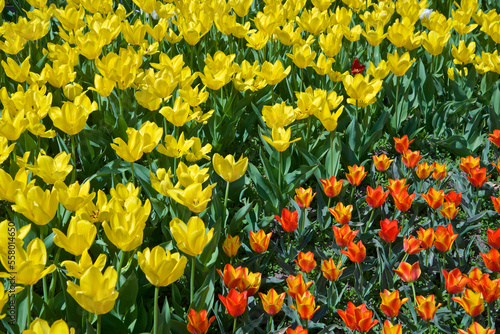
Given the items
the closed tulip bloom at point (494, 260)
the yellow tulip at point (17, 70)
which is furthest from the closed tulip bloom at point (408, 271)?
the yellow tulip at point (17, 70)

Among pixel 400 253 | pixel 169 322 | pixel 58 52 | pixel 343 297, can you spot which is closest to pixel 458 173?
pixel 400 253

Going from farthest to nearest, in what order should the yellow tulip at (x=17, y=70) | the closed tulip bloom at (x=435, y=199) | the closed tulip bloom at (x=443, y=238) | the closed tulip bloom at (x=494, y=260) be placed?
1. the yellow tulip at (x=17, y=70)
2. the closed tulip bloom at (x=435, y=199)
3. the closed tulip bloom at (x=443, y=238)
4. the closed tulip bloom at (x=494, y=260)

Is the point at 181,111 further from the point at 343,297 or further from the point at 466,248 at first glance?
the point at 466,248

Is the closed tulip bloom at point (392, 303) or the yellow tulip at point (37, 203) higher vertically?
the yellow tulip at point (37, 203)

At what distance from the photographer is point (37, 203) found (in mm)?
1619

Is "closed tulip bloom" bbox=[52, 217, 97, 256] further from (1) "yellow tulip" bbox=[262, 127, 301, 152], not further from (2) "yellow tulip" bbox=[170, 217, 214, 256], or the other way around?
(1) "yellow tulip" bbox=[262, 127, 301, 152]

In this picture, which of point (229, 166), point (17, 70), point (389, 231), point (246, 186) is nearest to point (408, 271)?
point (389, 231)

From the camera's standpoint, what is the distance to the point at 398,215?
8.21 ft

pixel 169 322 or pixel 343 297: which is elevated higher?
pixel 169 322

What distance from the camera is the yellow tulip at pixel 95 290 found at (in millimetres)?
1313

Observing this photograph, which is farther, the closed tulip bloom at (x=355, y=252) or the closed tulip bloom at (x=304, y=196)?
the closed tulip bloom at (x=304, y=196)

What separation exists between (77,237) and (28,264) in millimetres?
170

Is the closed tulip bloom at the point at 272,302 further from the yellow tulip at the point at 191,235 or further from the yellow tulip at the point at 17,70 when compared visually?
the yellow tulip at the point at 17,70

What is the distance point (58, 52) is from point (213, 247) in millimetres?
1514
